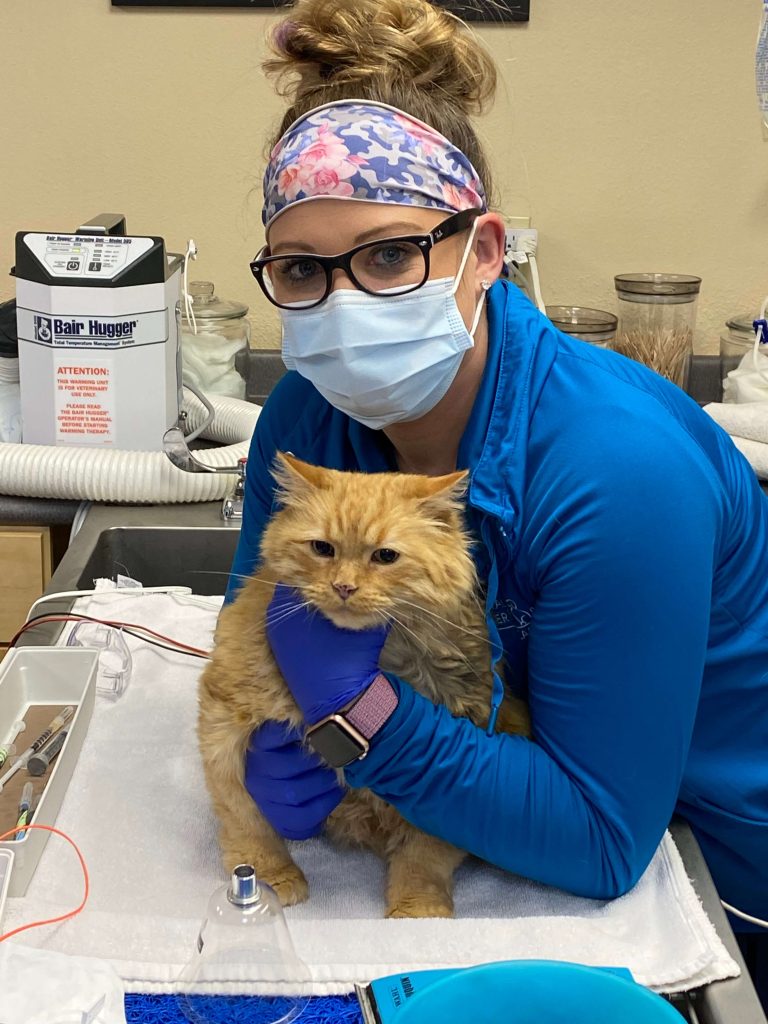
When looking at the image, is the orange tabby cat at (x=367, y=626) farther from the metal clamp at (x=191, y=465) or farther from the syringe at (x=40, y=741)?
the metal clamp at (x=191, y=465)

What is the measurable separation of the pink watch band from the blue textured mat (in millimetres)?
256

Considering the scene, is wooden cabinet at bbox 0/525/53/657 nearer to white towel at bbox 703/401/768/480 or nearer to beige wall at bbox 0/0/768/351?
beige wall at bbox 0/0/768/351

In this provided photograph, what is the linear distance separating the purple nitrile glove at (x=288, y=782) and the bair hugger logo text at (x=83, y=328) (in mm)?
1349

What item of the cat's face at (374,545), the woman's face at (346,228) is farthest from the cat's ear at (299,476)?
the woman's face at (346,228)

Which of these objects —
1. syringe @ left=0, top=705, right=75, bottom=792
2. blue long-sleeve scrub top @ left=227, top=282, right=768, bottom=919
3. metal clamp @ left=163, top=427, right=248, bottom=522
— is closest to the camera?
blue long-sleeve scrub top @ left=227, top=282, right=768, bottom=919

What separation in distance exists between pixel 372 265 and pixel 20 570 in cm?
149

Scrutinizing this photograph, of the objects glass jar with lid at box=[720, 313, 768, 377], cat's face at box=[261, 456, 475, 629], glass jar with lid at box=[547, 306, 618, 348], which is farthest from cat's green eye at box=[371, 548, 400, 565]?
glass jar with lid at box=[720, 313, 768, 377]

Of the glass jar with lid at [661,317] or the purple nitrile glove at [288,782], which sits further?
the glass jar with lid at [661,317]

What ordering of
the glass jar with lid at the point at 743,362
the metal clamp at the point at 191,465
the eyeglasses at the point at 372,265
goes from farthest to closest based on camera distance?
the glass jar with lid at the point at 743,362, the metal clamp at the point at 191,465, the eyeglasses at the point at 372,265

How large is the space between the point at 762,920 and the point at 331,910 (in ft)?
2.08

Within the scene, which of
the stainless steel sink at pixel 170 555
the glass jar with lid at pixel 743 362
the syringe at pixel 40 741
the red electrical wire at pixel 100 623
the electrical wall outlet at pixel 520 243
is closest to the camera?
the syringe at pixel 40 741

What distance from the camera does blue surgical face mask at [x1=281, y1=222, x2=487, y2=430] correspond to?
120 centimetres

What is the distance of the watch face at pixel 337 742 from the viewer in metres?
1.07

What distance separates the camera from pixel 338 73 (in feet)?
3.97
